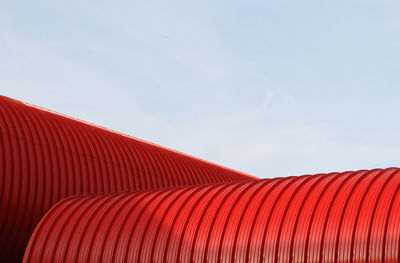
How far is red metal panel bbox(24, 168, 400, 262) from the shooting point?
8258 millimetres

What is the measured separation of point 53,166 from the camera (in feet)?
48.1

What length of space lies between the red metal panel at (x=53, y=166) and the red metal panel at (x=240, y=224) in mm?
2080

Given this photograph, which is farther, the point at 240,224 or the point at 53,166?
the point at 53,166

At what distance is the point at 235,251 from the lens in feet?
30.2

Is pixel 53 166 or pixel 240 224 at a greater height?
pixel 240 224

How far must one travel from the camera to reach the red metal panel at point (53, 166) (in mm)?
13781

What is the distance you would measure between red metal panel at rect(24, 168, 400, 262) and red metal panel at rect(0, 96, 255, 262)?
81.9 inches

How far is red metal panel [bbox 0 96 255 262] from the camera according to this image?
1378 cm

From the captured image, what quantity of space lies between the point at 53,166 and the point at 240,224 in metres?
6.51

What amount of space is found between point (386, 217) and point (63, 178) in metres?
8.62

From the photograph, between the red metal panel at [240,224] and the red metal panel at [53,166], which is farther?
the red metal panel at [53,166]

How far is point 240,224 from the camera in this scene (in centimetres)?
949

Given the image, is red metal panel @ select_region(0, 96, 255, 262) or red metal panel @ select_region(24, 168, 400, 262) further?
red metal panel @ select_region(0, 96, 255, 262)

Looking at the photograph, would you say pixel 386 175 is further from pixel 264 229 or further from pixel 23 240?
pixel 23 240
